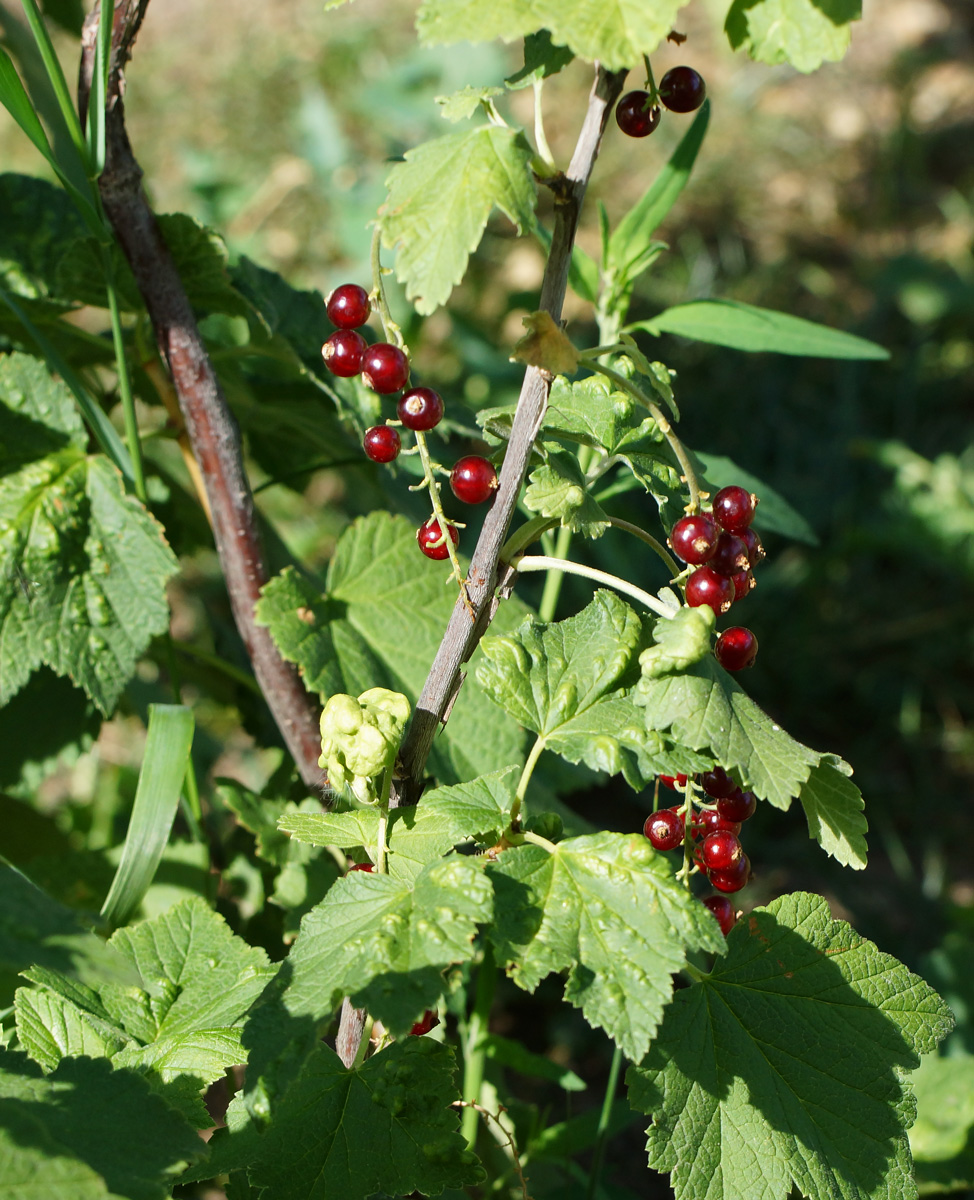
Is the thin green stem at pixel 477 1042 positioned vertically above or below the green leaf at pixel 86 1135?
below

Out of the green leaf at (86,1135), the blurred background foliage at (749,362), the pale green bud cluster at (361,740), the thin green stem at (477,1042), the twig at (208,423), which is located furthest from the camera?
the blurred background foliage at (749,362)

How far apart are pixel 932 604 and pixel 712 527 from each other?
230 centimetres

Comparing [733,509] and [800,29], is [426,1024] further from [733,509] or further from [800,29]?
[800,29]

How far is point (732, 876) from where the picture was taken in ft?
3.28

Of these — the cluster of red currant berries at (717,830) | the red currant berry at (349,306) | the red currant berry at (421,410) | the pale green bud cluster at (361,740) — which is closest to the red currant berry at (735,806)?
the cluster of red currant berries at (717,830)

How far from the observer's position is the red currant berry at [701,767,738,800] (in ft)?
3.26

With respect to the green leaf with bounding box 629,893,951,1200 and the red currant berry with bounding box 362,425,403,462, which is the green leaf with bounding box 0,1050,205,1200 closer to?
the green leaf with bounding box 629,893,951,1200

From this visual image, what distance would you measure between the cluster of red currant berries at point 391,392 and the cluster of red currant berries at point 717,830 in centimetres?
31

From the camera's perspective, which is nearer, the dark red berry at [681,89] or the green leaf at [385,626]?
the dark red berry at [681,89]

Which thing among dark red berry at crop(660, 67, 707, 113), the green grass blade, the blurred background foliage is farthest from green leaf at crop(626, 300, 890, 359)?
the green grass blade

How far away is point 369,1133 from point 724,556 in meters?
0.60

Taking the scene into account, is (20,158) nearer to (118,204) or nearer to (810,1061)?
(118,204)

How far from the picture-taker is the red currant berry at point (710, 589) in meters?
0.88

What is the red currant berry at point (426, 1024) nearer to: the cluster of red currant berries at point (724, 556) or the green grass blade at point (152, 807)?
the green grass blade at point (152, 807)
